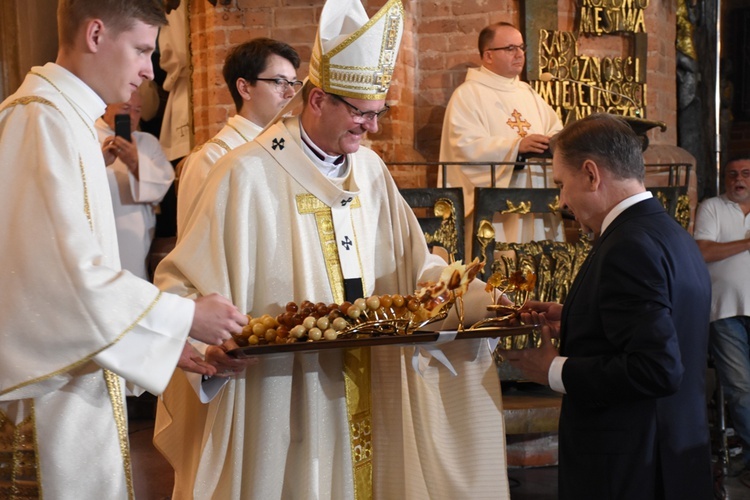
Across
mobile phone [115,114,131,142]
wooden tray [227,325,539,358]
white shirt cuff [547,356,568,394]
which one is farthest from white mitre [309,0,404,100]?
mobile phone [115,114,131,142]

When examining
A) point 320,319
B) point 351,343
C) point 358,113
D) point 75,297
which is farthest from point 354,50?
point 75,297

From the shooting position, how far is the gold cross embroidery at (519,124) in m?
6.95

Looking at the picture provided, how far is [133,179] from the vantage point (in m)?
6.80

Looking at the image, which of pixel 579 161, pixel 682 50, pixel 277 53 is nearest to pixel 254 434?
pixel 579 161

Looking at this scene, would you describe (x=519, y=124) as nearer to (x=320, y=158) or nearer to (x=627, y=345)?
(x=320, y=158)

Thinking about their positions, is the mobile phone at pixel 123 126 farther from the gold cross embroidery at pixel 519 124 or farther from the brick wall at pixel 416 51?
the gold cross embroidery at pixel 519 124

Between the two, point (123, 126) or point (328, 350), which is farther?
point (123, 126)

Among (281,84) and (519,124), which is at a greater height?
(281,84)

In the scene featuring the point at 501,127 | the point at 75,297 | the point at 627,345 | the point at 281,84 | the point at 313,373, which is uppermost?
the point at 281,84

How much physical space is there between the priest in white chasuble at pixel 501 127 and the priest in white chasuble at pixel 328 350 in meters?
3.12

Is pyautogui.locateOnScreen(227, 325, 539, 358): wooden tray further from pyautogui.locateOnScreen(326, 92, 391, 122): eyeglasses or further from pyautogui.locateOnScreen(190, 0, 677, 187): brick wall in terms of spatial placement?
pyautogui.locateOnScreen(190, 0, 677, 187): brick wall

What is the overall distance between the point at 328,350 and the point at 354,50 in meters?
0.96

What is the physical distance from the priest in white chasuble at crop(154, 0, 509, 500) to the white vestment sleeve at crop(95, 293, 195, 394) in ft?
1.93

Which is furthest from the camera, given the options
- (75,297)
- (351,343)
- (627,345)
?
(627,345)
